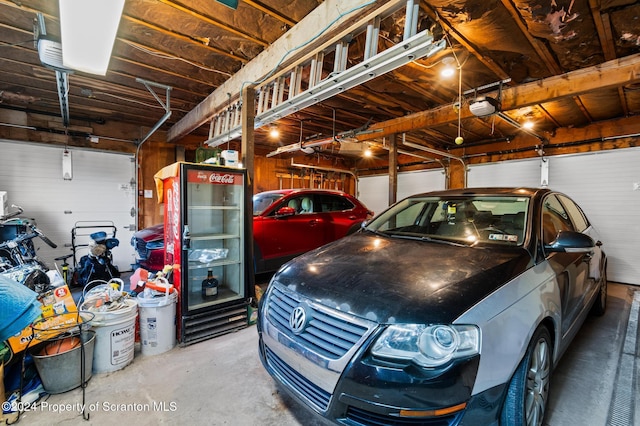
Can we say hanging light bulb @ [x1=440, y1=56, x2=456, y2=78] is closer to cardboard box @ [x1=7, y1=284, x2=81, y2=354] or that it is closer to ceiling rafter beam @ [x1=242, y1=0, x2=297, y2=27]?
ceiling rafter beam @ [x1=242, y1=0, x2=297, y2=27]

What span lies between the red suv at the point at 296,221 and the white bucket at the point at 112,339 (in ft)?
7.07

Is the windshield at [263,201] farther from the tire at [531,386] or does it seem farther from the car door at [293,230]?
the tire at [531,386]

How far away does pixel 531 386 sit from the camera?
149 cm

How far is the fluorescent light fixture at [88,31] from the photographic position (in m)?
1.95

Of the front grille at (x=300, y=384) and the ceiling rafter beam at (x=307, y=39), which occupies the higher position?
the ceiling rafter beam at (x=307, y=39)

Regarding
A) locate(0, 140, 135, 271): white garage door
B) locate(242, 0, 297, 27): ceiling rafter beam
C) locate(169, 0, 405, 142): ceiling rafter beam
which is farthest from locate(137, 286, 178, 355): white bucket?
locate(0, 140, 135, 271): white garage door

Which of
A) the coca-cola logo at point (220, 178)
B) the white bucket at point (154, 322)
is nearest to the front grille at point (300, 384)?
the white bucket at point (154, 322)

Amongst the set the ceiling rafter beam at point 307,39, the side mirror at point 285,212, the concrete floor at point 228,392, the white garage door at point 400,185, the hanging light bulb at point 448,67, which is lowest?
the concrete floor at point 228,392

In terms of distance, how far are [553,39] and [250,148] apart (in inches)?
135

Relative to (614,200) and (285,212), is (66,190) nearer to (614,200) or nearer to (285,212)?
(285,212)

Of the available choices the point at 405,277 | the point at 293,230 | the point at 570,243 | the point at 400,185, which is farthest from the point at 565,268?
the point at 400,185

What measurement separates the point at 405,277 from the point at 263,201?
3895mm

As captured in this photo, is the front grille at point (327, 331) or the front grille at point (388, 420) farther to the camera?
the front grille at point (327, 331)

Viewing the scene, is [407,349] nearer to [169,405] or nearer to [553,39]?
[169,405]
